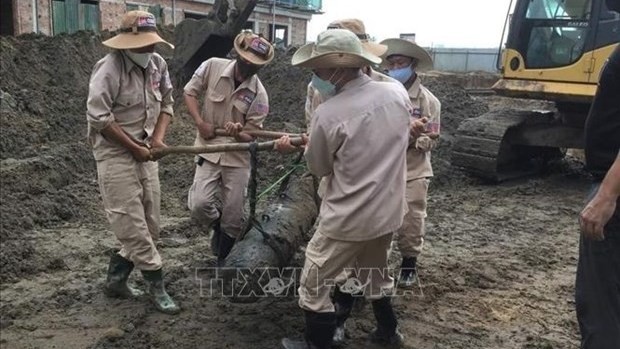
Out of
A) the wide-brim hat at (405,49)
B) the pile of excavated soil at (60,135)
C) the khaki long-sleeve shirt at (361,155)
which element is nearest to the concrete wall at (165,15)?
the pile of excavated soil at (60,135)

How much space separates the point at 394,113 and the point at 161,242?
10.9 ft

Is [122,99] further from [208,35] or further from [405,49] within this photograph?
[208,35]

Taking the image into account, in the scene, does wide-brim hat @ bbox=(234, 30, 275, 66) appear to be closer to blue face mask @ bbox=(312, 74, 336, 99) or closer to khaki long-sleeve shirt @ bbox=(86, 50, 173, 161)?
khaki long-sleeve shirt @ bbox=(86, 50, 173, 161)

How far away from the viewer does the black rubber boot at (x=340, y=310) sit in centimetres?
378

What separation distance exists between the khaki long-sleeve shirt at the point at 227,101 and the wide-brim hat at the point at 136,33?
73 centimetres

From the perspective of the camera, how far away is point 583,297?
2.76 metres

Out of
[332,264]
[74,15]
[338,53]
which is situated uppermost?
[74,15]

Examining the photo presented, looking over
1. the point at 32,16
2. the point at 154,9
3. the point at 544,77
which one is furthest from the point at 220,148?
the point at 154,9

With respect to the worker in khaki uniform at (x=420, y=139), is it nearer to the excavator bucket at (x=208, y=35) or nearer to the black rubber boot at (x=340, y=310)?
the black rubber boot at (x=340, y=310)

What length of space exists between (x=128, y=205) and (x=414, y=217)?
203 centimetres

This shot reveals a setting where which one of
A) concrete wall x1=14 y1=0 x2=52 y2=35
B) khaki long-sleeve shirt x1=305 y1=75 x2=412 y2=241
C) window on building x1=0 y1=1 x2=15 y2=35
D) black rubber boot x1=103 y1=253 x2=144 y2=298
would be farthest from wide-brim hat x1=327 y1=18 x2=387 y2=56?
window on building x1=0 y1=1 x2=15 y2=35

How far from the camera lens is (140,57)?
400cm

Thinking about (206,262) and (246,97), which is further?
(206,262)

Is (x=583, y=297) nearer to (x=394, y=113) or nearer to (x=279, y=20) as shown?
(x=394, y=113)
